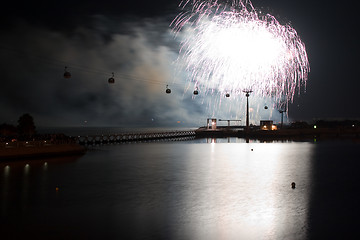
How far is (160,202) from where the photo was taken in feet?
49.0

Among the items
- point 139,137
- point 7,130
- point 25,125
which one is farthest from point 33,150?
Result: point 7,130

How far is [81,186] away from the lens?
61.1 ft

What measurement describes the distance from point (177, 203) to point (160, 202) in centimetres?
78

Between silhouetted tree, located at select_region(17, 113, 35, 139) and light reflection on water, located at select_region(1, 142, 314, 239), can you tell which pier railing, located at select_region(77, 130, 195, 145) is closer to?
silhouetted tree, located at select_region(17, 113, 35, 139)

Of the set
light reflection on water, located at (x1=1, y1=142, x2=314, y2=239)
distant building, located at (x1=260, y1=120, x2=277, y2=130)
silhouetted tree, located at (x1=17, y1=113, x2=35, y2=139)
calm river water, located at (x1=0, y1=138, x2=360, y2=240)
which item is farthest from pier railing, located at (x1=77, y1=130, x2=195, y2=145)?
calm river water, located at (x1=0, y1=138, x2=360, y2=240)

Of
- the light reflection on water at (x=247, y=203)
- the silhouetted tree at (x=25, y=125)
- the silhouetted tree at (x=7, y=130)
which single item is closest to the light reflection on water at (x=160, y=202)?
the light reflection on water at (x=247, y=203)

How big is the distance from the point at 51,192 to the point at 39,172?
6.87 meters

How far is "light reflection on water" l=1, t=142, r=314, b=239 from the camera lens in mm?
10984

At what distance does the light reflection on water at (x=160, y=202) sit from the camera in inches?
432

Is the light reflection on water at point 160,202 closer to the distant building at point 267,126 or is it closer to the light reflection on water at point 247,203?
the light reflection on water at point 247,203

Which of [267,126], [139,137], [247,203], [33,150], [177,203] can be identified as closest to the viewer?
[177,203]

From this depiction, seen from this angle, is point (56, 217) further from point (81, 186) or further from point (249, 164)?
point (249, 164)

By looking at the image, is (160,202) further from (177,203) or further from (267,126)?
(267,126)

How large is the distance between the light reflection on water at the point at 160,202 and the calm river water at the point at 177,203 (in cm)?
3
